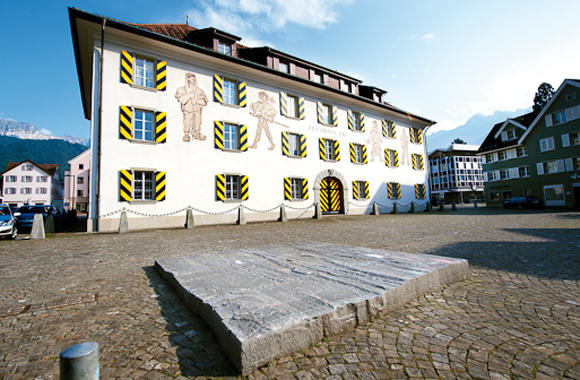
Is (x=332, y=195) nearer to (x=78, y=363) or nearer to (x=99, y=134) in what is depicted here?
(x=99, y=134)

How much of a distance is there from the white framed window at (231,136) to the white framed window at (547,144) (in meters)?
30.0

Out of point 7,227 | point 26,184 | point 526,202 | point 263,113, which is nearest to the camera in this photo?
point 7,227

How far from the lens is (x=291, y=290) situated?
8.11ft

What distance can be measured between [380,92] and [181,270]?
23.5m

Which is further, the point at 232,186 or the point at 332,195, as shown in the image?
the point at 332,195

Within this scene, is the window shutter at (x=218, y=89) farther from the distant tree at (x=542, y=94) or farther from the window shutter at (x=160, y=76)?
the distant tree at (x=542, y=94)

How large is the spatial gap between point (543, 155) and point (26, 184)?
86292 millimetres

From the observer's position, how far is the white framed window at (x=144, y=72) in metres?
12.1

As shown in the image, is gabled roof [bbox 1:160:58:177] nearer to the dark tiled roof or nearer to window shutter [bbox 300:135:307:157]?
window shutter [bbox 300:135:307:157]

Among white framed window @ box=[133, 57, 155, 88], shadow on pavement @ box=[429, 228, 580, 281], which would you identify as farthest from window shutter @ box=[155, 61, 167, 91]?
shadow on pavement @ box=[429, 228, 580, 281]

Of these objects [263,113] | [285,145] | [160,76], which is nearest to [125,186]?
[160,76]

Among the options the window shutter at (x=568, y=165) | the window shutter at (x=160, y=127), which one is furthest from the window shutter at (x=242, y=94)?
the window shutter at (x=568, y=165)

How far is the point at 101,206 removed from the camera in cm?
1065

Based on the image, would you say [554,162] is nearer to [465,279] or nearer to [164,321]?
[465,279]
